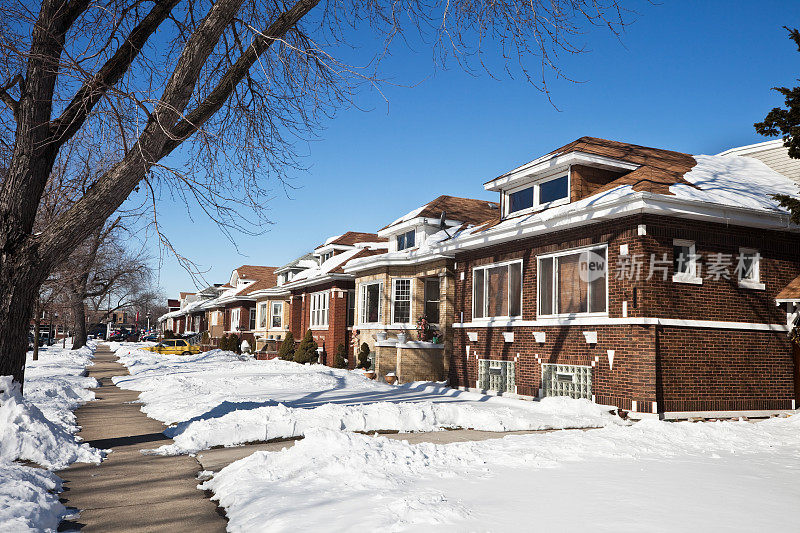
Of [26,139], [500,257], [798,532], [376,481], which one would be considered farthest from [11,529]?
[500,257]

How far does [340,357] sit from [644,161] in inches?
647

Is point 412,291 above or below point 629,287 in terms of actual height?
above

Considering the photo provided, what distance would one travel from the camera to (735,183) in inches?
631

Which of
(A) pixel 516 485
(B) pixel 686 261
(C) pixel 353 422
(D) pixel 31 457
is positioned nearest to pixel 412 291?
(B) pixel 686 261

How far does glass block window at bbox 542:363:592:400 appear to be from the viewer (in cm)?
1447

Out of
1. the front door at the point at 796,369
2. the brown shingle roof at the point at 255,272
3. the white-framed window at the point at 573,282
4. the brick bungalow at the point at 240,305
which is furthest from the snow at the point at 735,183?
the brown shingle roof at the point at 255,272

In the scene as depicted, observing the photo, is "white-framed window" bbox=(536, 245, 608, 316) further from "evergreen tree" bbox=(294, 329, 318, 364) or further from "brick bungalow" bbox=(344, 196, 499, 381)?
"evergreen tree" bbox=(294, 329, 318, 364)

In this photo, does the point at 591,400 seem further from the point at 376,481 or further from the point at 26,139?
the point at 26,139

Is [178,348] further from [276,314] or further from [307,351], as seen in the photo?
[307,351]

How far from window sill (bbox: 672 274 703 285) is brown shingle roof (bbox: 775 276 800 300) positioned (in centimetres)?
225

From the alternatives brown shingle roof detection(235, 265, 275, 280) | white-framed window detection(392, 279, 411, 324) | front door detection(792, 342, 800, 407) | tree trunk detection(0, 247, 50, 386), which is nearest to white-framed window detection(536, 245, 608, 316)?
front door detection(792, 342, 800, 407)

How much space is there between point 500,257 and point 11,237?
1278cm

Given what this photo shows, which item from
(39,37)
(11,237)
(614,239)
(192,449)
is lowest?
(192,449)

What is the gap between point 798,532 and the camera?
4641mm
